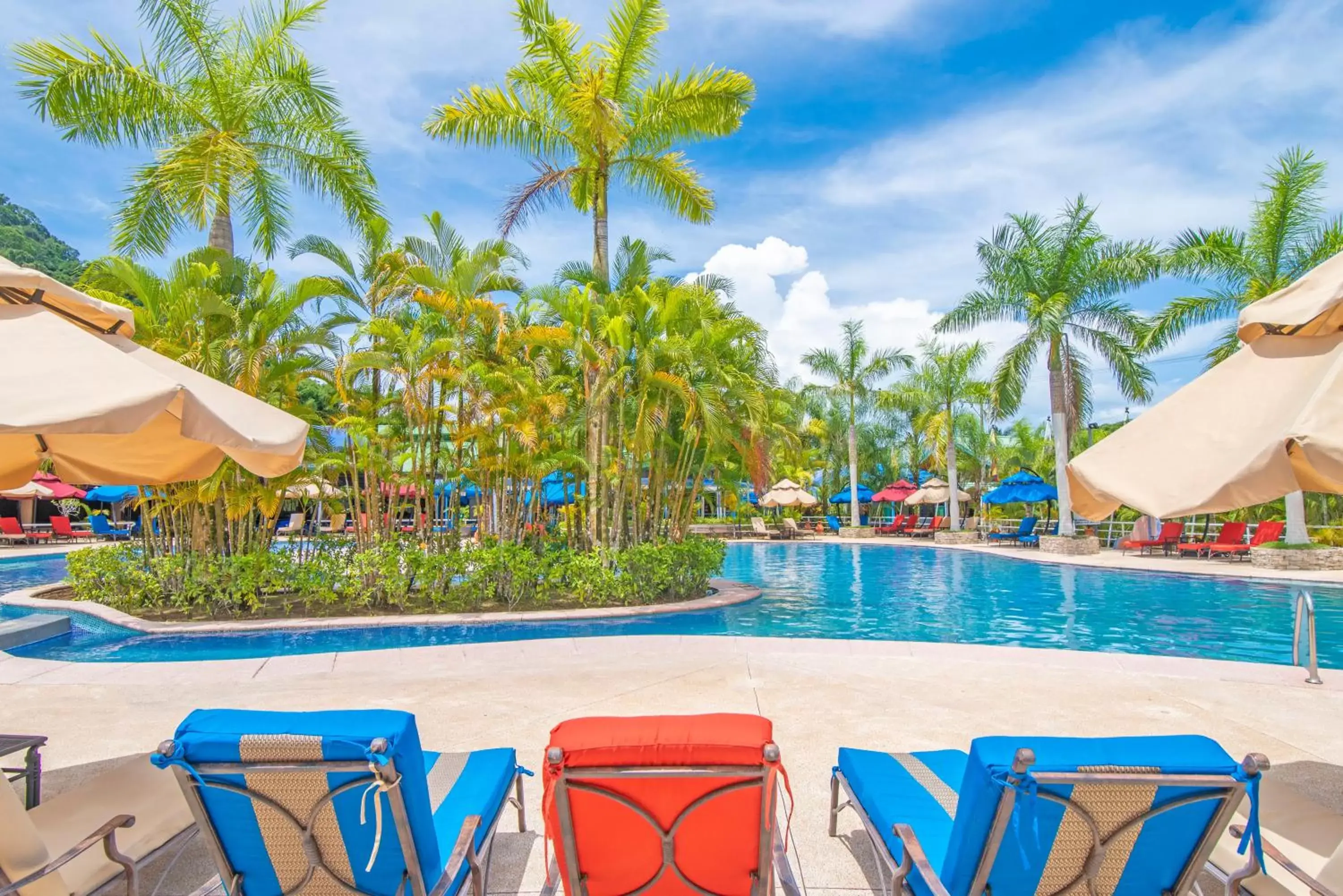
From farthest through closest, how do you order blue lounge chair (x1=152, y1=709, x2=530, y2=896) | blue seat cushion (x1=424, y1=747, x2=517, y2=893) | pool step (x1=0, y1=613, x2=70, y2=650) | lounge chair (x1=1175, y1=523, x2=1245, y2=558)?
lounge chair (x1=1175, y1=523, x2=1245, y2=558) → pool step (x1=0, y1=613, x2=70, y2=650) → blue seat cushion (x1=424, y1=747, x2=517, y2=893) → blue lounge chair (x1=152, y1=709, x2=530, y2=896)

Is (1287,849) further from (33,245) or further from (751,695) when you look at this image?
(33,245)

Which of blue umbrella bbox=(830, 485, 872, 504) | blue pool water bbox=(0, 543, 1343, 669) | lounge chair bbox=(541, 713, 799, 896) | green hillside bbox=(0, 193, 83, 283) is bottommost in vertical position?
blue pool water bbox=(0, 543, 1343, 669)

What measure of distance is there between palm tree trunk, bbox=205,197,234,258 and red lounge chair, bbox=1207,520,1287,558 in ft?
70.1

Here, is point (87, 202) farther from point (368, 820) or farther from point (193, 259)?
point (368, 820)

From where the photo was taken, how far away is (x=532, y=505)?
14.8 m

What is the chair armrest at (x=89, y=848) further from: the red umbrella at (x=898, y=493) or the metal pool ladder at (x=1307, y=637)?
the red umbrella at (x=898, y=493)

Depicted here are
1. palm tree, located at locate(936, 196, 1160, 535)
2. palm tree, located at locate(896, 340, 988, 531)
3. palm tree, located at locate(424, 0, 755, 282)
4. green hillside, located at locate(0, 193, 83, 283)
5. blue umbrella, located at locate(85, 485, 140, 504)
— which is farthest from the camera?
Result: green hillside, located at locate(0, 193, 83, 283)

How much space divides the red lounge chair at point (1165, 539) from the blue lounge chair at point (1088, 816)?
19.7 m

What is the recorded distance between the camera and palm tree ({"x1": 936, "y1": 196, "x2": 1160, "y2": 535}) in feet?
67.9

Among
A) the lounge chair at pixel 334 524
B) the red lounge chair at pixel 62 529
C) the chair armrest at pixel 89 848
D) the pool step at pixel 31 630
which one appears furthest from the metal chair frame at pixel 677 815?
the red lounge chair at pixel 62 529

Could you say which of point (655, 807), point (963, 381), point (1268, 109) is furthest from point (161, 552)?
point (963, 381)

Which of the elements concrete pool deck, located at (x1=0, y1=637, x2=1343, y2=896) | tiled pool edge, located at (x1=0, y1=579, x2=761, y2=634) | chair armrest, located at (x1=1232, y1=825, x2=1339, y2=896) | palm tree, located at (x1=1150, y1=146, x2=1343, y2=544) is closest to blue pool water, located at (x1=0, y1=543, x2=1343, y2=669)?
tiled pool edge, located at (x1=0, y1=579, x2=761, y2=634)

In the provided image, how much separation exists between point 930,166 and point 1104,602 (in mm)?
8643

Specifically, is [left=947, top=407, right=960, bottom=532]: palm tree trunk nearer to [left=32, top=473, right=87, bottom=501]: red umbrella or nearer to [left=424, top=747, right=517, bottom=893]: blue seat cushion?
[left=424, top=747, right=517, bottom=893]: blue seat cushion
